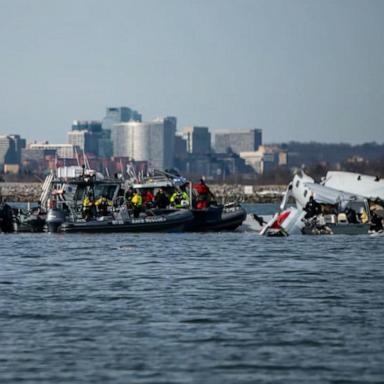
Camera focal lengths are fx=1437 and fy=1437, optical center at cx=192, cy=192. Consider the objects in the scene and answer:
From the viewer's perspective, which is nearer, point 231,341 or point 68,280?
point 231,341

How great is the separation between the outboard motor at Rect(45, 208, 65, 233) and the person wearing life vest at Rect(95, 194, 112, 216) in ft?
4.77

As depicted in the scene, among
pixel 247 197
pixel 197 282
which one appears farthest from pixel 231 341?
pixel 247 197

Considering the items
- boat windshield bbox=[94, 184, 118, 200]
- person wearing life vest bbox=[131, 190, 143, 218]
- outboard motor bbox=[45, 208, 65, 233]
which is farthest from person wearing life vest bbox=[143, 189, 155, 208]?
outboard motor bbox=[45, 208, 65, 233]

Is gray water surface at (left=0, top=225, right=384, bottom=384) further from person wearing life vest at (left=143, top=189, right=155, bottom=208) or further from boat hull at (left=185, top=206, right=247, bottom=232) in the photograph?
person wearing life vest at (left=143, top=189, right=155, bottom=208)

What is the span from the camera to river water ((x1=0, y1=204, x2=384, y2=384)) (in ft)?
63.6

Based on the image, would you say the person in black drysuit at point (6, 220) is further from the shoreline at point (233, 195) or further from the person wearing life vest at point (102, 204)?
the shoreline at point (233, 195)

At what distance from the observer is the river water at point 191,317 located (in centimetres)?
1938

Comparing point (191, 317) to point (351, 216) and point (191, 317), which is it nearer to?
point (191, 317)

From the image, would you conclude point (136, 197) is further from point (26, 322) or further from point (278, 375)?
point (278, 375)

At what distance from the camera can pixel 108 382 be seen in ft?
60.5

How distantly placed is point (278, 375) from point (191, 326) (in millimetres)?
4528

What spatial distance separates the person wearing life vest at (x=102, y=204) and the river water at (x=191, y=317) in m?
10.4

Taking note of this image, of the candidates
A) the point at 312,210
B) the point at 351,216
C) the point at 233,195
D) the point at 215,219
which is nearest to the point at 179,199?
the point at 215,219

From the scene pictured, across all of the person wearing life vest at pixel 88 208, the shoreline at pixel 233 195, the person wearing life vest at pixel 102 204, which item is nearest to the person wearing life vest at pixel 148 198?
the person wearing life vest at pixel 102 204
